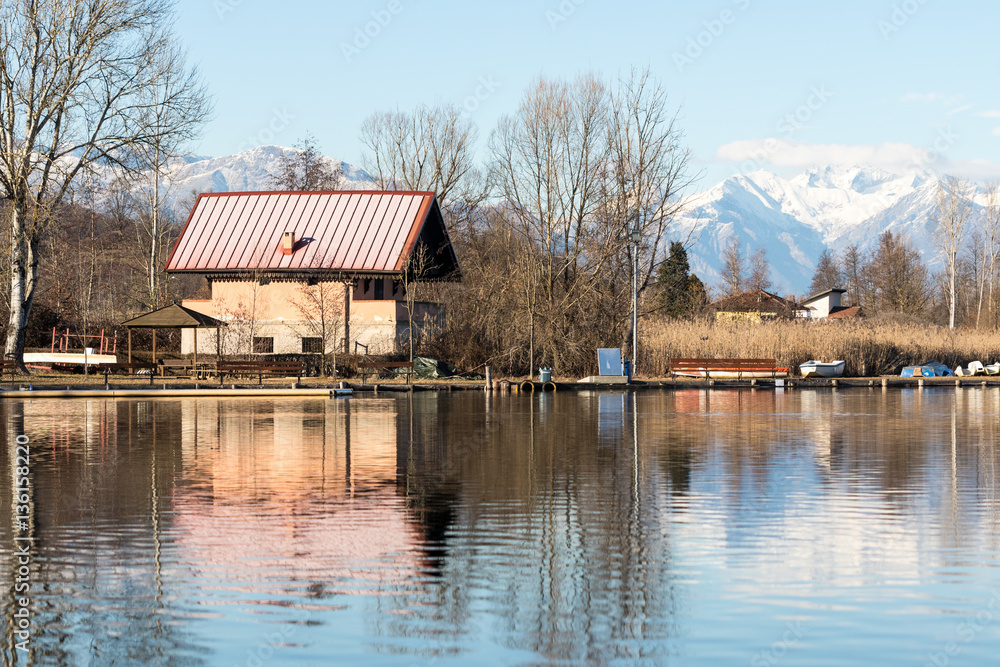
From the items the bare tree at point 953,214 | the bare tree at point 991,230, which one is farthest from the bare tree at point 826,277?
the bare tree at point 953,214

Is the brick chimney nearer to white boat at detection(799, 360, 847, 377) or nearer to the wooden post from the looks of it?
the wooden post

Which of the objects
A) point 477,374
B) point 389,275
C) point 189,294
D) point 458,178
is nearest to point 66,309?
point 389,275

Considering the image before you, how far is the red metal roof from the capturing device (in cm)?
Result: 4903

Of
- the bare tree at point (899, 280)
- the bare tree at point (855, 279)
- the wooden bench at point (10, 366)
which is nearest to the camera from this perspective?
the wooden bench at point (10, 366)

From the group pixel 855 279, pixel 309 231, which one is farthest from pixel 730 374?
pixel 855 279

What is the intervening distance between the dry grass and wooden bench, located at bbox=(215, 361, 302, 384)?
648 inches

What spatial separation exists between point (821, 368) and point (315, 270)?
24129mm

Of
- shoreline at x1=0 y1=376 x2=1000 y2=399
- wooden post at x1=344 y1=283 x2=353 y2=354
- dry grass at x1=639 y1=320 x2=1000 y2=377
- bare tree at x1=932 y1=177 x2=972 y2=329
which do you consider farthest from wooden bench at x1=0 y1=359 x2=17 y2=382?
bare tree at x1=932 y1=177 x2=972 y2=329

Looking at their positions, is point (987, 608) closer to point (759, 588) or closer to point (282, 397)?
point (759, 588)

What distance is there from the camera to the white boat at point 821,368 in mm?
47812

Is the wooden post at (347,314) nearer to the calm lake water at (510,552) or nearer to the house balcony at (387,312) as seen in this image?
the house balcony at (387,312)

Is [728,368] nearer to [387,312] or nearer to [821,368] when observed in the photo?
[821,368]

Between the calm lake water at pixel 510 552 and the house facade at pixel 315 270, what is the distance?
93.6 ft

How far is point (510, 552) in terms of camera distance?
9.43 meters
